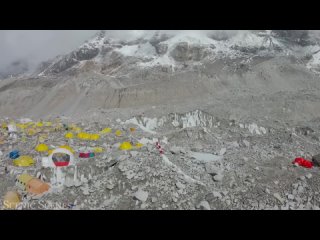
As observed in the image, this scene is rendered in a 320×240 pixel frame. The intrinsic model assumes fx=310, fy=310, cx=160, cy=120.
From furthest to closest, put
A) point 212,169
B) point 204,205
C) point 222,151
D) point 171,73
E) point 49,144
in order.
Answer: point 171,73, point 49,144, point 222,151, point 212,169, point 204,205

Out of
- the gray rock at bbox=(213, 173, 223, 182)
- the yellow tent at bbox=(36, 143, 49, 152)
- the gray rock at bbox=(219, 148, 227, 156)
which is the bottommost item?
the gray rock at bbox=(219, 148, 227, 156)

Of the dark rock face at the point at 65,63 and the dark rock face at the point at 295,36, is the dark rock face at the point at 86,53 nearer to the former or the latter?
the dark rock face at the point at 65,63

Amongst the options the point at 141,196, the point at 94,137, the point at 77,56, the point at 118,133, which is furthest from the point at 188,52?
the point at 141,196

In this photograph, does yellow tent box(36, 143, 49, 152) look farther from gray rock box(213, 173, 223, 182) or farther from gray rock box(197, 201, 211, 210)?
gray rock box(197, 201, 211, 210)

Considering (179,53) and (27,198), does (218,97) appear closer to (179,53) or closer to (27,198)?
(179,53)

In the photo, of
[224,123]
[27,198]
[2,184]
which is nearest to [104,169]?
[27,198]

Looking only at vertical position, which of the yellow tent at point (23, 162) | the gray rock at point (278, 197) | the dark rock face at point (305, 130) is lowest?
the dark rock face at point (305, 130)

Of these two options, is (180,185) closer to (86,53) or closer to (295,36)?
(295,36)

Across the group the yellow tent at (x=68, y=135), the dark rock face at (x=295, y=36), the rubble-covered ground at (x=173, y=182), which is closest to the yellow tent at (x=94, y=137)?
the yellow tent at (x=68, y=135)

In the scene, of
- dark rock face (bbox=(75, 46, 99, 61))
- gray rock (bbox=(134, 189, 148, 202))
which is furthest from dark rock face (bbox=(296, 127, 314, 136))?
dark rock face (bbox=(75, 46, 99, 61))

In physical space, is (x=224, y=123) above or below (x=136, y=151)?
below

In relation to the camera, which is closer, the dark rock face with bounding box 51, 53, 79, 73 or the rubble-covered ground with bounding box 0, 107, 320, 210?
the rubble-covered ground with bounding box 0, 107, 320, 210
